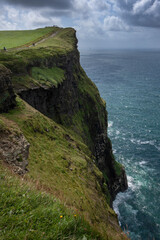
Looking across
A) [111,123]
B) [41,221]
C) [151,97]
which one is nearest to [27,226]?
[41,221]

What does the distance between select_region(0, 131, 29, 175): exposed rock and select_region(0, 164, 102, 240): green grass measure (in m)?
4.60

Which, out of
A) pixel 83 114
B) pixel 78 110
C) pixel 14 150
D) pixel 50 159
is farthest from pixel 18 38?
pixel 14 150

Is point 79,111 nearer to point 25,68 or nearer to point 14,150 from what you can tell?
point 25,68

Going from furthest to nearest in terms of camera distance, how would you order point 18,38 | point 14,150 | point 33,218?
point 18,38
point 14,150
point 33,218

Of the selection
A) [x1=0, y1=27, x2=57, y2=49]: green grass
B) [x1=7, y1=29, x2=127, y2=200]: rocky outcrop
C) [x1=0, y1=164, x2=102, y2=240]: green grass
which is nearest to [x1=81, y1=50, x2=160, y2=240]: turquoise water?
[x1=0, y1=164, x2=102, y2=240]: green grass

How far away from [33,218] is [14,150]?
7.82 m

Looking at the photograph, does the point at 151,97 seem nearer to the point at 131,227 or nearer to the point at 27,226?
the point at 131,227

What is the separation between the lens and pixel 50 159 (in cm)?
1852

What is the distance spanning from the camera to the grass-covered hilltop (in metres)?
5.95

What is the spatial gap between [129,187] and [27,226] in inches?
2077

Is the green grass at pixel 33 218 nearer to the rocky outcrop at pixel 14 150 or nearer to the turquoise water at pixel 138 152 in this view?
the turquoise water at pixel 138 152

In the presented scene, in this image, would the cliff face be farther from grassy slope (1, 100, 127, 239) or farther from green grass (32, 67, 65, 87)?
grassy slope (1, 100, 127, 239)

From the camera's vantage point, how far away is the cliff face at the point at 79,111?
37.5 metres

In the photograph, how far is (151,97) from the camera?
114438 millimetres
